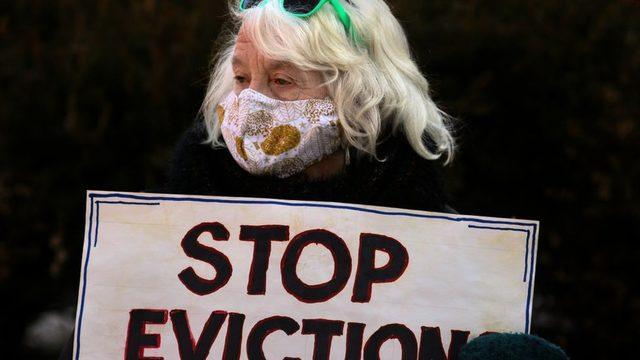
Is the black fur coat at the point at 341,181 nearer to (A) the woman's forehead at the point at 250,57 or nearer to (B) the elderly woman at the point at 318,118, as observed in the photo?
(B) the elderly woman at the point at 318,118

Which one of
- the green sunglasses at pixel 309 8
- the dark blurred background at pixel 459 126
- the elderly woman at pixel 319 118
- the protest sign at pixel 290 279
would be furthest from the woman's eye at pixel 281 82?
the dark blurred background at pixel 459 126

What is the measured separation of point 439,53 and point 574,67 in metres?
0.67

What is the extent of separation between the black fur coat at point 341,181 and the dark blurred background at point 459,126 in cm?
212

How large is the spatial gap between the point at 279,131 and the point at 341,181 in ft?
0.63

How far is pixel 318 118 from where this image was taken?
2.44 meters

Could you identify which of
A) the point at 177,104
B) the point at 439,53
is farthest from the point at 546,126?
the point at 177,104

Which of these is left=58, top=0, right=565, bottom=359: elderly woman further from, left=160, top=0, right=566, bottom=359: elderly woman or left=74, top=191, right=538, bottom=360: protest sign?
left=74, top=191, right=538, bottom=360: protest sign

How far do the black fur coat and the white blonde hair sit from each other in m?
0.03

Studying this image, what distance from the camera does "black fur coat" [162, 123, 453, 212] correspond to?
Result: 2.47 m

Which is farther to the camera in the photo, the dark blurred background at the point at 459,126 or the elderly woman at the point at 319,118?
the dark blurred background at the point at 459,126

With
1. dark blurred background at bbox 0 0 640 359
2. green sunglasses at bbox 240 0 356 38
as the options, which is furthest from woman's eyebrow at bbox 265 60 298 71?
dark blurred background at bbox 0 0 640 359

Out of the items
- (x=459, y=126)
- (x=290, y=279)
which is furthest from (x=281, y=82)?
(x=459, y=126)

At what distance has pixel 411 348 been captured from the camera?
2.17 meters

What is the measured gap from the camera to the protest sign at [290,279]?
85.3 inches
